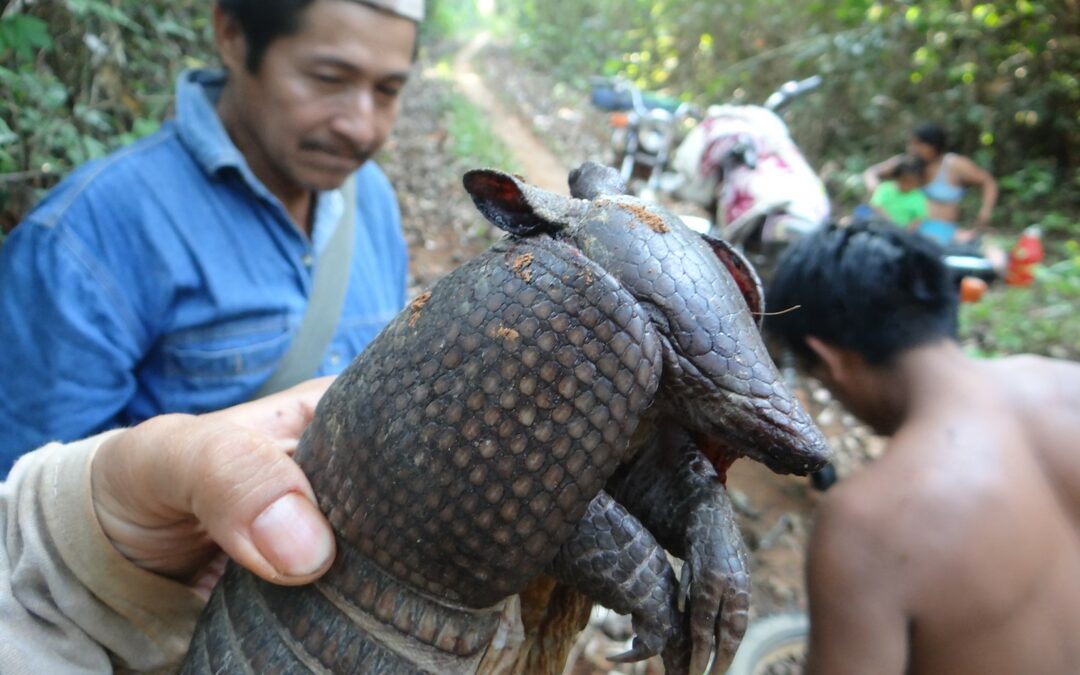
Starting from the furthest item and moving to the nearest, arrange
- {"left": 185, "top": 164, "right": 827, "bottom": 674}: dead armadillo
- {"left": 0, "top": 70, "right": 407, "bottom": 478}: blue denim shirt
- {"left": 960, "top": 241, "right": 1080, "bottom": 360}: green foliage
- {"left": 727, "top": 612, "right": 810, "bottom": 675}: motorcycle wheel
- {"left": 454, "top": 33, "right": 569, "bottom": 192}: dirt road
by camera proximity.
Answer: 1. {"left": 454, "top": 33, "right": 569, "bottom": 192}: dirt road
2. {"left": 960, "top": 241, "right": 1080, "bottom": 360}: green foliage
3. {"left": 727, "top": 612, "right": 810, "bottom": 675}: motorcycle wheel
4. {"left": 0, "top": 70, "right": 407, "bottom": 478}: blue denim shirt
5. {"left": 185, "top": 164, "right": 827, "bottom": 674}: dead armadillo

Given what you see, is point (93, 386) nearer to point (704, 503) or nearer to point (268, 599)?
point (268, 599)

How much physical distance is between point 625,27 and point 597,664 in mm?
13360

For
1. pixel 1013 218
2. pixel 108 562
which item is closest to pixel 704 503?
pixel 108 562

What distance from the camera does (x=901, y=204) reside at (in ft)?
17.4

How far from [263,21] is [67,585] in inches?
51.5

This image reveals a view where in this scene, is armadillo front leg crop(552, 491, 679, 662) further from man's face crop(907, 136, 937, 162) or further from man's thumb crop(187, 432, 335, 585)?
man's face crop(907, 136, 937, 162)

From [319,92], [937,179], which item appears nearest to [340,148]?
[319,92]

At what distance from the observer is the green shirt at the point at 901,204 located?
17.3ft

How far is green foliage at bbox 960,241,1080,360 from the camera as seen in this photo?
4504 mm

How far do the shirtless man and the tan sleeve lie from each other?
143cm

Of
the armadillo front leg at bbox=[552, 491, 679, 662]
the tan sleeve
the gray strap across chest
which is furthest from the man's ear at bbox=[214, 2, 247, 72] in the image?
the armadillo front leg at bbox=[552, 491, 679, 662]

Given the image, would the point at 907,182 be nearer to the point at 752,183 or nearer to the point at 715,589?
the point at 752,183

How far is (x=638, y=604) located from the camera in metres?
0.82

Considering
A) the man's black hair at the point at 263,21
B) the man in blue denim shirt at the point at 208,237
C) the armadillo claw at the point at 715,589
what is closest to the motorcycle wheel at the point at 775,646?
the man in blue denim shirt at the point at 208,237
